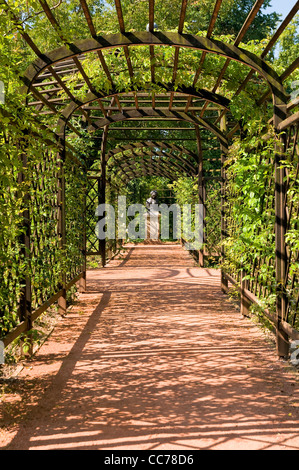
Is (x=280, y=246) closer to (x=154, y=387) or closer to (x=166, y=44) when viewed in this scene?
(x=154, y=387)

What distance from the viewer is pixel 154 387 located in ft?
12.1

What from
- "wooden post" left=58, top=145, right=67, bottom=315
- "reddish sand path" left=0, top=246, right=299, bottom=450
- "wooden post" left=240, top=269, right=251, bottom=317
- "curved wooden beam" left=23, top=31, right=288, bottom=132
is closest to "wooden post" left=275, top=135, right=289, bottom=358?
"reddish sand path" left=0, top=246, right=299, bottom=450

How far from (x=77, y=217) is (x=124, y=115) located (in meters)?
2.38

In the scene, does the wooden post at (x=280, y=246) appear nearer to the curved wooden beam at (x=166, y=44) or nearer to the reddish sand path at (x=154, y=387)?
the reddish sand path at (x=154, y=387)

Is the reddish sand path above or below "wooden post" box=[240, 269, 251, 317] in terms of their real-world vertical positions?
below

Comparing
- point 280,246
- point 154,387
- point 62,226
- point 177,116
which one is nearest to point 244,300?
point 280,246

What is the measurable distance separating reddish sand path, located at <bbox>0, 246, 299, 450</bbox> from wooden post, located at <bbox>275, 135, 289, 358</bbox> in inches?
10.2

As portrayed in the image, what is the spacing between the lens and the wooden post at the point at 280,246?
423 cm

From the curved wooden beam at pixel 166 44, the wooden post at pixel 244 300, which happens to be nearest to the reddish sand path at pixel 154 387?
the wooden post at pixel 244 300

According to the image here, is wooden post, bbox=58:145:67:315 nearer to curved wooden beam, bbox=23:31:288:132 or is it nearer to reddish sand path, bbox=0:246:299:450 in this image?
reddish sand path, bbox=0:246:299:450

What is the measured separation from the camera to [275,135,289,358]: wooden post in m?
4.23

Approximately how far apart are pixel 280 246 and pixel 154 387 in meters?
1.61

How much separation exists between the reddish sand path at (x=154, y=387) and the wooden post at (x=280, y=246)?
26cm
